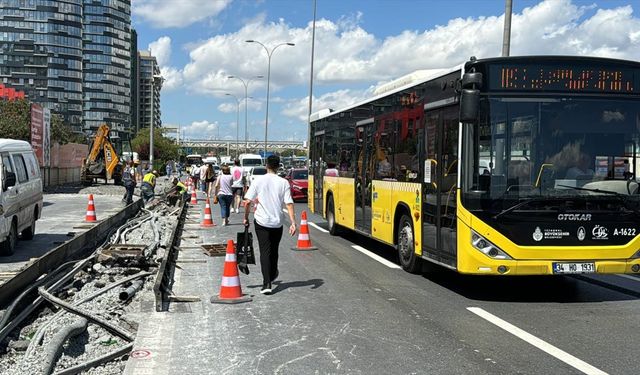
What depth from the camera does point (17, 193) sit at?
42.2 feet

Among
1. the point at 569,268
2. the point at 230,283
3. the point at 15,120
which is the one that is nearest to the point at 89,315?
the point at 230,283

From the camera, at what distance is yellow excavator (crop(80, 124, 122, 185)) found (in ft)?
139

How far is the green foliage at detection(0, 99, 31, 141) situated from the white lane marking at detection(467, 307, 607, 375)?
146 ft

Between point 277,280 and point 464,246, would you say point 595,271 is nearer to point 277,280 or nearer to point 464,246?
point 464,246

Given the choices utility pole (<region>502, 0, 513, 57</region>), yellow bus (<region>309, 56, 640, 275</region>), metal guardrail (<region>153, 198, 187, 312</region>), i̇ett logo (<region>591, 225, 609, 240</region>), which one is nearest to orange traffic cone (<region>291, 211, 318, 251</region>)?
metal guardrail (<region>153, 198, 187, 312</region>)

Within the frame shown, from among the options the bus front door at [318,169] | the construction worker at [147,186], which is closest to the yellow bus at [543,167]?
the bus front door at [318,169]

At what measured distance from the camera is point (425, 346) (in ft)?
20.6

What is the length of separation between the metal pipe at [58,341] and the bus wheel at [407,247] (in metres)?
4.98

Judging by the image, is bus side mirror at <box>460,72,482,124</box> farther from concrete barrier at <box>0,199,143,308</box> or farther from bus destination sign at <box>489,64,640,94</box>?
concrete barrier at <box>0,199,143,308</box>

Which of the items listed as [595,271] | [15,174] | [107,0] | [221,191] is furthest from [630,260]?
[107,0]

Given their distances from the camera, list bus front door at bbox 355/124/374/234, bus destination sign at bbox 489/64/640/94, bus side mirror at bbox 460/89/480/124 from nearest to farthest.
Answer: bus side mirror at bbox 460/89/480/124 → bus destination sign at bbox 489/64/640/94 → bus front door at bbox 355/124/374/234

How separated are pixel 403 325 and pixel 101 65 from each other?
591 feet

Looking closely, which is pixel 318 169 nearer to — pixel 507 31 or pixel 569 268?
pixel 507 31

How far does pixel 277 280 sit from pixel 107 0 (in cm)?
18111
